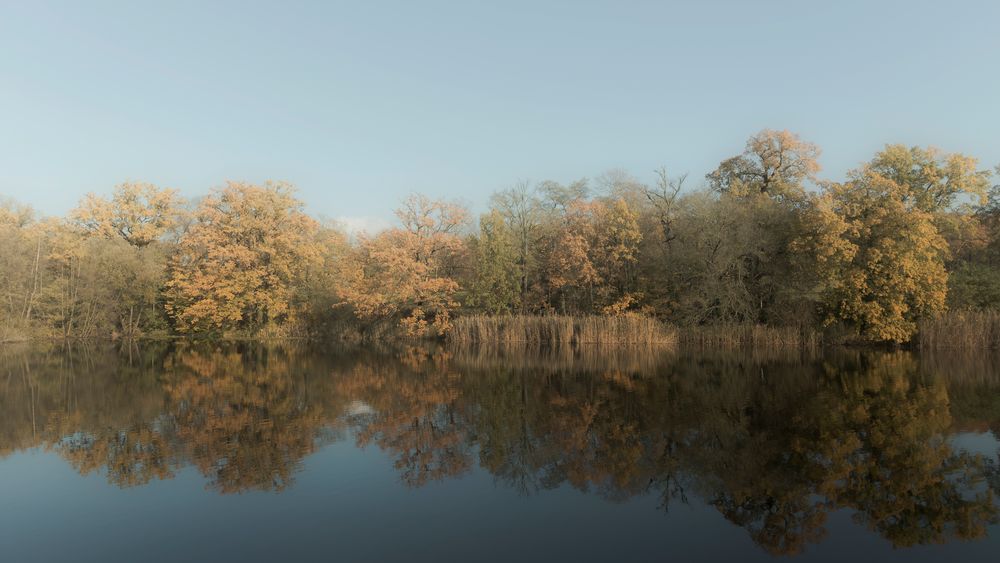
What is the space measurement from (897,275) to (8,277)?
50094 mm

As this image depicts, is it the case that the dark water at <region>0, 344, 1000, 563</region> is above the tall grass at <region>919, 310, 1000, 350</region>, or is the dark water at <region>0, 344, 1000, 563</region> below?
below

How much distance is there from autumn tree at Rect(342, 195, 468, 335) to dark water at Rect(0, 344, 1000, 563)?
56.7ft

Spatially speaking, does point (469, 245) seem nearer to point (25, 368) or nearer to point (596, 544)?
point (25, 368)

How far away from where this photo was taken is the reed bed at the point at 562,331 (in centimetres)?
3019

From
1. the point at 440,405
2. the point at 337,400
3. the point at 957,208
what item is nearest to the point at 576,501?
the point at 440,405

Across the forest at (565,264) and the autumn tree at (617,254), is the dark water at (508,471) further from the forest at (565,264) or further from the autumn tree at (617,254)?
the autumn tree at (617,254)

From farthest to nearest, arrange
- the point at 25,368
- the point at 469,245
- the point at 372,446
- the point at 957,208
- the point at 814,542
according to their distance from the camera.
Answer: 1. the point at 469,245
2. the point at 957,208
3. the point at 25,368
4. the point at 372,446
5. the point at 814,542

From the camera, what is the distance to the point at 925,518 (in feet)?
22.3

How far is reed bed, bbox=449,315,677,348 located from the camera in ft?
99.0

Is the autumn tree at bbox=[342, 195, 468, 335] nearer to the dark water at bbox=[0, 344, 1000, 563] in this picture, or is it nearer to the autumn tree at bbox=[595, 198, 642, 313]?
the autumn tree at bbox=[595, 198, 642, 313]

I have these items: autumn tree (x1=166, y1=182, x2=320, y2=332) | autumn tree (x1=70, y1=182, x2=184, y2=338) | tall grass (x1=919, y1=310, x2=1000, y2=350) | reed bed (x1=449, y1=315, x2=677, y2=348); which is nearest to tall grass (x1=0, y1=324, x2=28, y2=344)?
autumn tree (x1=70, y1=182, x2=184, y2=338)

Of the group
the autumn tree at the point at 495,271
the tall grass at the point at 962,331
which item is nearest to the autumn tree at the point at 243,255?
the autumn tree at the point at 495,271

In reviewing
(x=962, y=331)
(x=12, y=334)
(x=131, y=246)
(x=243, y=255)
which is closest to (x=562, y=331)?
(x=962, y=331)

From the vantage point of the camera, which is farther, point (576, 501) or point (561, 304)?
point (561, 304)
